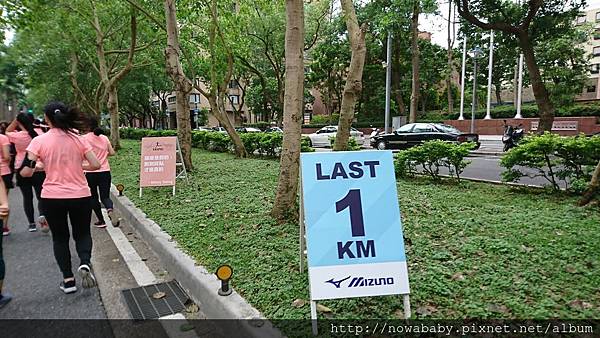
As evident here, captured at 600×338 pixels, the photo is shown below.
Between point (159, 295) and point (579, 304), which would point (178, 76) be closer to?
point (159, 295)

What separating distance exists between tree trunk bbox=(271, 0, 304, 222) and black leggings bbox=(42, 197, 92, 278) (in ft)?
7.28

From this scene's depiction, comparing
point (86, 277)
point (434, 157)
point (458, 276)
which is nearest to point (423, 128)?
point (434, 157)

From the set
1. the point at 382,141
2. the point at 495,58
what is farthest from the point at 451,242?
the point at 495,58

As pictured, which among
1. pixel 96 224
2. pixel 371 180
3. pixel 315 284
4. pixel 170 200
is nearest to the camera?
pixel 315 284

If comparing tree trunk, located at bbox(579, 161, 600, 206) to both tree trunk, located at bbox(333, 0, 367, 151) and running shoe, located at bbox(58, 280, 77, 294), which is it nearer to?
tree trunk, located at bbox(333, 0, 367, 151)

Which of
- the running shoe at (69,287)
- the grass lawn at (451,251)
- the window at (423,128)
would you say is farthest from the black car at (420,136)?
the running shoe at (69,287)

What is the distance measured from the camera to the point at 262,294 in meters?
3.12

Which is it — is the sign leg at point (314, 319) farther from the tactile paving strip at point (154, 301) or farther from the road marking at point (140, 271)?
the tactile paving strip at point (154, 301)

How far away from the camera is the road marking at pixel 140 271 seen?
9.74ft

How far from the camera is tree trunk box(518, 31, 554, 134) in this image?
1273 centimetres

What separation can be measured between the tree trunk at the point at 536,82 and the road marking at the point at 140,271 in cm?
1349

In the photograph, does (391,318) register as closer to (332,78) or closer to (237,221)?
(237,221)

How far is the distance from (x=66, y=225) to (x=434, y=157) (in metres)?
6.57

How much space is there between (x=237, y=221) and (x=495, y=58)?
121ft
